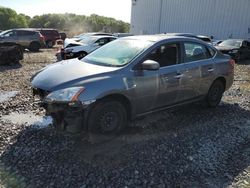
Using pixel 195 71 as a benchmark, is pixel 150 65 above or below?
above

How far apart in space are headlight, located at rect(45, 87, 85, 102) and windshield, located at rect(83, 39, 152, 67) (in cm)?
95

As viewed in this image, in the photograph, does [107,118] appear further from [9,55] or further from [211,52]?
[9,55]

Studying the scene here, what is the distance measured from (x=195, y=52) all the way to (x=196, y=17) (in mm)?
24092

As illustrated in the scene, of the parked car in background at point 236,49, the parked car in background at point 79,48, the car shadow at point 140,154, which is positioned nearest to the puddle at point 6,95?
the car shadow at point 140,154

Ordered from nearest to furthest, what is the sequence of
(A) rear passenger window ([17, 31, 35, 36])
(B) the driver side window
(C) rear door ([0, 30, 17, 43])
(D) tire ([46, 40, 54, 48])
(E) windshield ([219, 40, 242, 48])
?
(E) windshield ([219, 40, 242, 48]), (C) rear door ([0, 30, 17, 43]), (B) the driver side window, (A) rear passenger window ([17, 31, 35, 36]), (D) tire ([46, 40, 54, 48])

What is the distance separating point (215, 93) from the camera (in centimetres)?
670

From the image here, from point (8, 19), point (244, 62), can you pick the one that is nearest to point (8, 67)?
point (244, 62)

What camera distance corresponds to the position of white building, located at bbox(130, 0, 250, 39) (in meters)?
24.9

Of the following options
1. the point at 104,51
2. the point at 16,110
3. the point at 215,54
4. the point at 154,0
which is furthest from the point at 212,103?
the point at 154,0

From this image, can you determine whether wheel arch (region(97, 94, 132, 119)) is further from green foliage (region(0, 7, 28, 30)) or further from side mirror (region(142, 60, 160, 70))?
green foliage (region(0, 7, 28, 30))

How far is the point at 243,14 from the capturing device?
24594 millimetres

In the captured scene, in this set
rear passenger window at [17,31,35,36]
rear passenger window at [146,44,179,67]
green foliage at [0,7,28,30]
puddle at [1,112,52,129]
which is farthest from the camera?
green foliage at [0,7,28,30]

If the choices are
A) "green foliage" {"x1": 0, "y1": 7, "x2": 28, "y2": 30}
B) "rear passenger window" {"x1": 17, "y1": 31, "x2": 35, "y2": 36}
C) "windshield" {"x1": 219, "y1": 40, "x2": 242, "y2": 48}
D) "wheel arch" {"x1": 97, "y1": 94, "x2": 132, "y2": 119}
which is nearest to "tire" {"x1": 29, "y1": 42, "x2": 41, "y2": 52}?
"rear passenger window" {"x1": 17, "y1": 31, "x2": 35, "y2": 36}

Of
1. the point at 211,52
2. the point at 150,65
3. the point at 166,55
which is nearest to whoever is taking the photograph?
the point at 150,65
